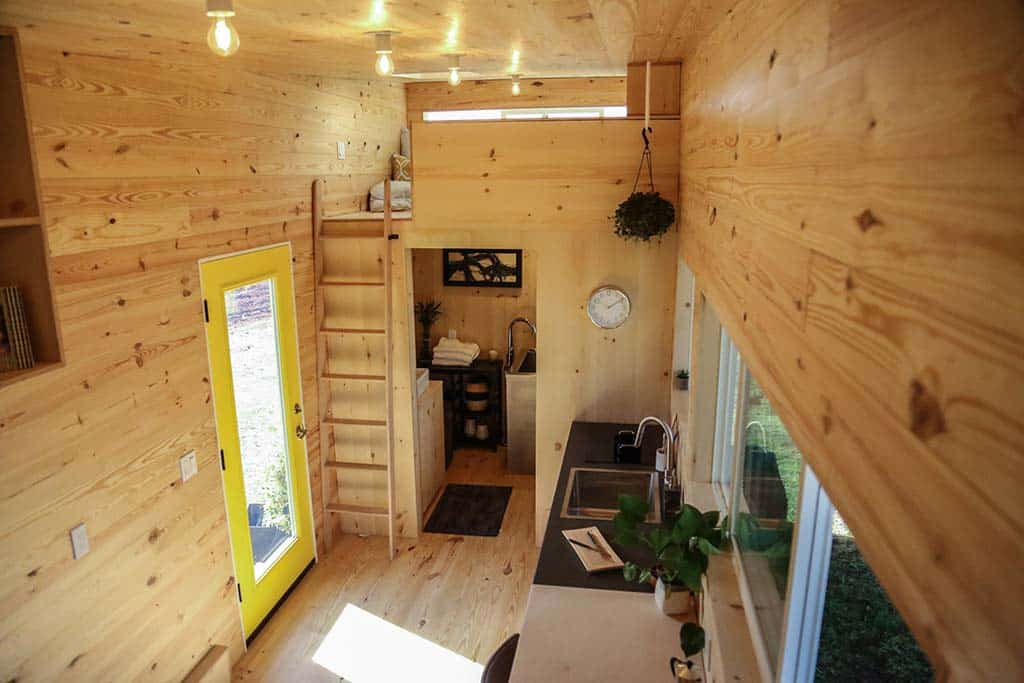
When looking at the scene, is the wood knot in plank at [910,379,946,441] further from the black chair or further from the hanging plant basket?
the hanging plant basket

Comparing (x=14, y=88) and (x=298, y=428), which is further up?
(x=14, y=88)

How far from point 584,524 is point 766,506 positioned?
1430 millimetres

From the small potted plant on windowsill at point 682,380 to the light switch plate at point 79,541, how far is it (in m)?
2.97

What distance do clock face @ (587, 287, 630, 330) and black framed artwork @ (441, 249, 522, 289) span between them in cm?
230

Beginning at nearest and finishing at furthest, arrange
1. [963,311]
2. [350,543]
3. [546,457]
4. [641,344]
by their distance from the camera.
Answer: [963,311] < [641,344] < [546,457] < [350,543]

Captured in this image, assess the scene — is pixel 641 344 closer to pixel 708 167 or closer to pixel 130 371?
pixel 708 167

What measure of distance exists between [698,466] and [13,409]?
8.26 ft

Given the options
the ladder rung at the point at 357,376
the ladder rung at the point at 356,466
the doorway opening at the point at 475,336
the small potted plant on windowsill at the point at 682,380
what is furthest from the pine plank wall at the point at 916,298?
the doorway opening at the point at 475,336

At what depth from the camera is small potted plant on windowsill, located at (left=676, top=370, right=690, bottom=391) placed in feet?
12.9

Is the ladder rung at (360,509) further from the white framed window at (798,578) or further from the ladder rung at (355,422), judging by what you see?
the white framed window at (798,578)

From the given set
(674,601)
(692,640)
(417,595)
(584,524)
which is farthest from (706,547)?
(417,595)

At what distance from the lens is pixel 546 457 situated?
4449 millimetres

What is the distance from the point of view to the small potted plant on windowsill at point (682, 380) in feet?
12.9

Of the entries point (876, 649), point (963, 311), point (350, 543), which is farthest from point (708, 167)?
point (350, 543)
